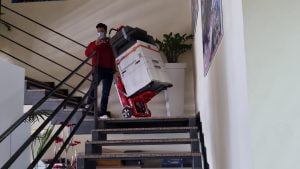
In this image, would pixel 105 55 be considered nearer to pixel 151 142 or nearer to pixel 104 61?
pixel 104 61

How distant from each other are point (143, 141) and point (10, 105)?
1600 mm

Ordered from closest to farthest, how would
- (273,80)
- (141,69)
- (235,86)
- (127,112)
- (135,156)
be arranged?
(273,80) < (235,86) < (135,156) < (141,69) < (127,112)

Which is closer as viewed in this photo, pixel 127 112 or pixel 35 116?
pixel 35 116

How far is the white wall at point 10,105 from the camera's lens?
248cm

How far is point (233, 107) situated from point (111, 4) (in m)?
5.21

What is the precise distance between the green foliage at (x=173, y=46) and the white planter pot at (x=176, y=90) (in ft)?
0.55

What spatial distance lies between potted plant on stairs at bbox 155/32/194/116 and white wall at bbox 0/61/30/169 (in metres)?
3.26

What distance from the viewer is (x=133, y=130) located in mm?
4074

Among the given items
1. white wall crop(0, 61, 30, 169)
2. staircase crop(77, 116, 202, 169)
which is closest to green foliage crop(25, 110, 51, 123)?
white wall crop(0, 61, 30, 169)

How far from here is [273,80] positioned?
139cm

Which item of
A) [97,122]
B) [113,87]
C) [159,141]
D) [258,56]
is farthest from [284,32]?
[113,87]

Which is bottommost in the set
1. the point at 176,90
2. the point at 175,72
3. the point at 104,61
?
the point at 176,90

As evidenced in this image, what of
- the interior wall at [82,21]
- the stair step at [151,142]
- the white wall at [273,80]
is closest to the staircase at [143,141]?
the stair step at [151,142]

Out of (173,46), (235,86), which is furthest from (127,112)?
(235,86)
